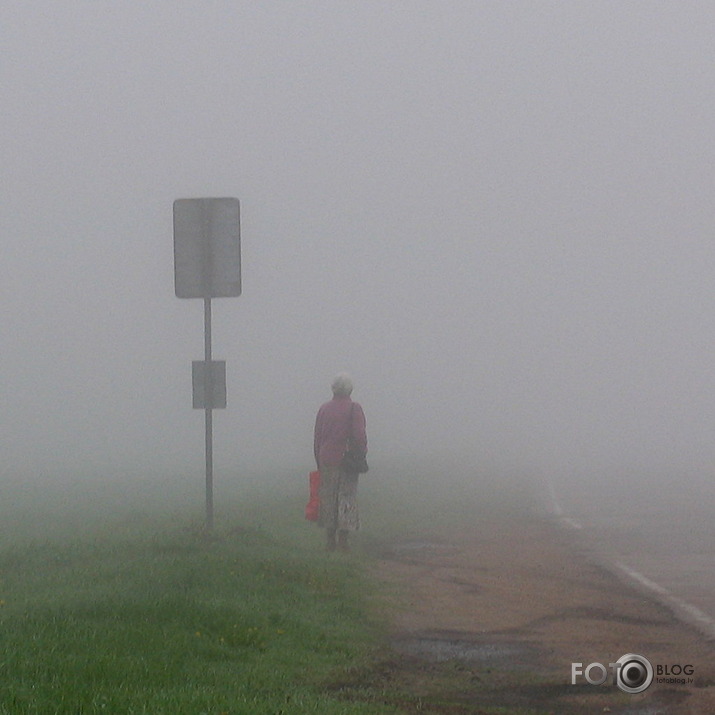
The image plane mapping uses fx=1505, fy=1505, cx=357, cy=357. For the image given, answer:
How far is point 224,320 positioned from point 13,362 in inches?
993

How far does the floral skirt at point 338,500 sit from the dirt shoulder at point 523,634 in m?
0.61

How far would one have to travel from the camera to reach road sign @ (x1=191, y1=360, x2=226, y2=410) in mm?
16250

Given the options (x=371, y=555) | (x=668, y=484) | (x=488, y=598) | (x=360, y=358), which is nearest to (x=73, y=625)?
(x=488, y=598)

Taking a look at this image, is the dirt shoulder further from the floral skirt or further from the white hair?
the white hair

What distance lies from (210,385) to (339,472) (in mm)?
1687

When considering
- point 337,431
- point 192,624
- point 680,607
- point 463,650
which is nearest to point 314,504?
point 337,431

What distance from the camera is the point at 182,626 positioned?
377 inches

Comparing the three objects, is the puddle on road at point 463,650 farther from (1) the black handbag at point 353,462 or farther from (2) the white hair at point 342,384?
(2) the white hair at point 342,384

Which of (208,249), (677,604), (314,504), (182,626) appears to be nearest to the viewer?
(182,626)

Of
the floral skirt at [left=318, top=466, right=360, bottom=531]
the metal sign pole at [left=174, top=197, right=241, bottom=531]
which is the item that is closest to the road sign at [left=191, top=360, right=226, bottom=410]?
the metal sign pole at [left=174, top=197, right=241, bottom=531]

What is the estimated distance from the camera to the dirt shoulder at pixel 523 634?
27.7 feet

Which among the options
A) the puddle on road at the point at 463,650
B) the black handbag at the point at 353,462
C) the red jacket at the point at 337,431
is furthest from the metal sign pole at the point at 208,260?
the puddle on road at the point at 463,650

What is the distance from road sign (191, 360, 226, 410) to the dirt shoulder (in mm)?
2533

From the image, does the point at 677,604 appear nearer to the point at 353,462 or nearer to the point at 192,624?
the point at 192,624
